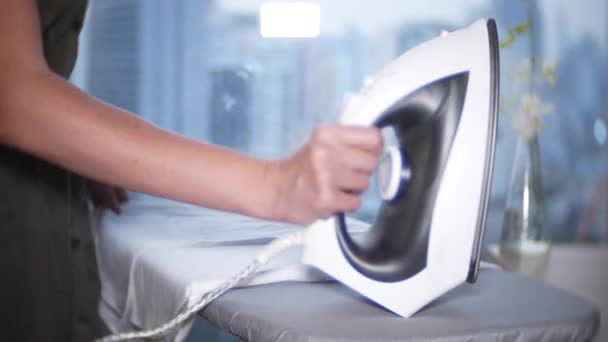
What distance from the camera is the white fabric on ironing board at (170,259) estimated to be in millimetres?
850

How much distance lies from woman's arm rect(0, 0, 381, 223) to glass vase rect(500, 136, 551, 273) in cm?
116

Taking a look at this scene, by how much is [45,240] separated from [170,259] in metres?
0.18

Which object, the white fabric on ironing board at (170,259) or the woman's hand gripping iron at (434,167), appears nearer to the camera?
the woman's hand gripping iron at (434,167)

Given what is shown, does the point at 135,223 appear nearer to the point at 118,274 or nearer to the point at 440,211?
the point at 118,274

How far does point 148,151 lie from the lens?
587 mm

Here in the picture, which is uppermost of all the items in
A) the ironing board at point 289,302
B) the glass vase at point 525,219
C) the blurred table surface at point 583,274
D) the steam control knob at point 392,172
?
the steam control knob at point 392,172

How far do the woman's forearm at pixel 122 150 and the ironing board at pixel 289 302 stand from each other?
151mm

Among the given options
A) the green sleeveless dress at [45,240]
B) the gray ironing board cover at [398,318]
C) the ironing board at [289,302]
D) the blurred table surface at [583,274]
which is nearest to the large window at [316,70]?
the blurred table surface at [583,274]

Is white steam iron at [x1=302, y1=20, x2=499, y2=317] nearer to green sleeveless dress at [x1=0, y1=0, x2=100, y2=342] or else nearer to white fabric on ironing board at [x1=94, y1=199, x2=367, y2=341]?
white fabric on ironing board at [x1=94, y1=199, x2=367, y2=341]

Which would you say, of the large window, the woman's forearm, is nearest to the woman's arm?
the woman's forearm

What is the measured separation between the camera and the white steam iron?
71 cm

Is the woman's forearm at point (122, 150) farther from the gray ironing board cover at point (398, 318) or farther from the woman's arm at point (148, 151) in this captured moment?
the gray ironing board cover at point (398, 318)

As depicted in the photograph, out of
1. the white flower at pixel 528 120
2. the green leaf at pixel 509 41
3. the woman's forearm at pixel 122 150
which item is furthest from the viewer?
the white flower at pixel 528 120

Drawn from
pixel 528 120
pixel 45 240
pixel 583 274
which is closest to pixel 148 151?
pixel 45 240
